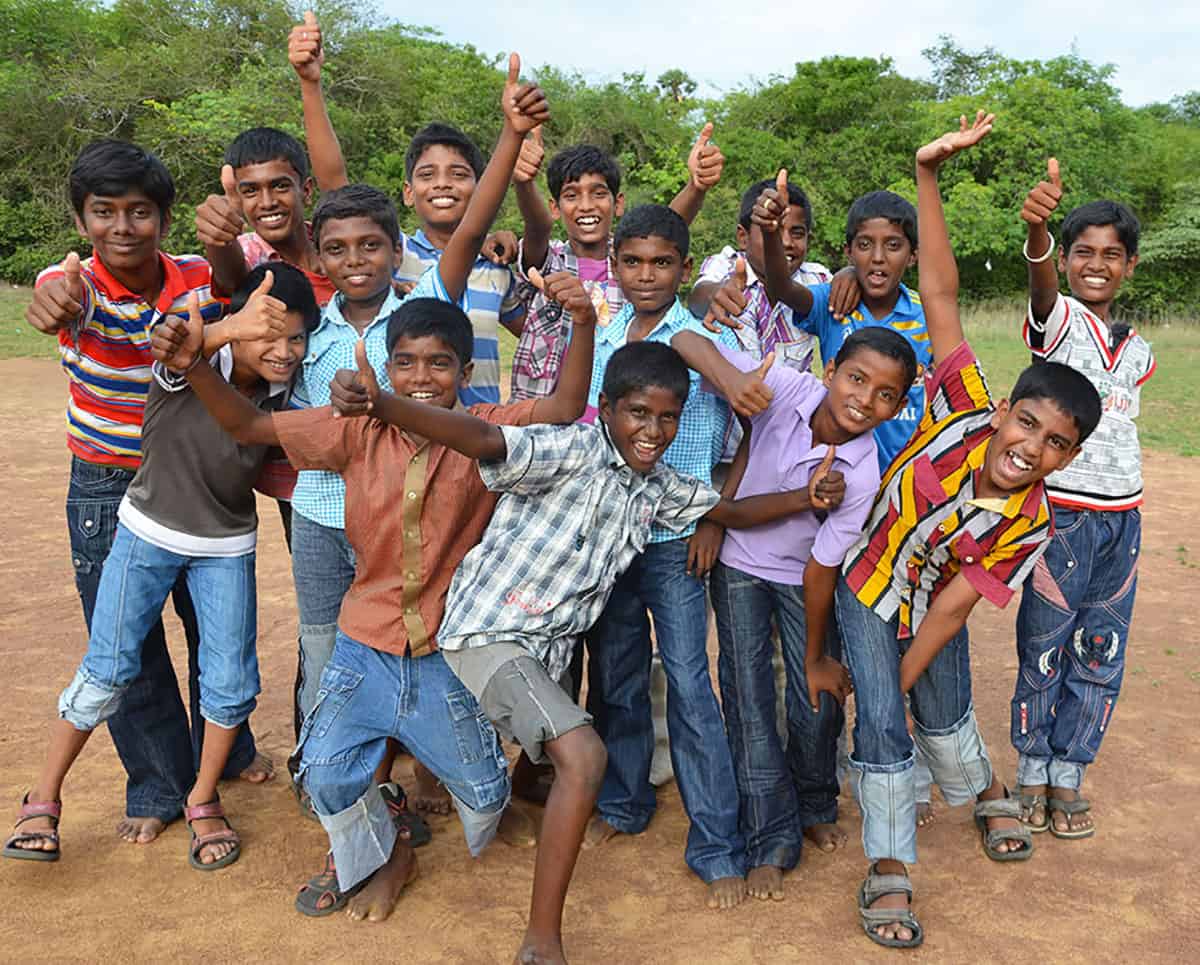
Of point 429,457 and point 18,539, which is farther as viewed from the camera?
point 18,539

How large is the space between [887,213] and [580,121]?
2541cm

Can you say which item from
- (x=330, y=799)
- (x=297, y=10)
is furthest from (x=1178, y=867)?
(x=297, y=10)

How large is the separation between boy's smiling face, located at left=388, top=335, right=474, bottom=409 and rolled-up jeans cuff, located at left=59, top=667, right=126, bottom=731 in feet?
4.38

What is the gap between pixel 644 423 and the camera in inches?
118

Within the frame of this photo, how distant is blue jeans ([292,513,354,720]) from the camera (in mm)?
3350

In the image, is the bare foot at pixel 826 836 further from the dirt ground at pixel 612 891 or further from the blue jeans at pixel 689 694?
the blue jeans at pixel 689 694

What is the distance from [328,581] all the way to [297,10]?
2693 cm

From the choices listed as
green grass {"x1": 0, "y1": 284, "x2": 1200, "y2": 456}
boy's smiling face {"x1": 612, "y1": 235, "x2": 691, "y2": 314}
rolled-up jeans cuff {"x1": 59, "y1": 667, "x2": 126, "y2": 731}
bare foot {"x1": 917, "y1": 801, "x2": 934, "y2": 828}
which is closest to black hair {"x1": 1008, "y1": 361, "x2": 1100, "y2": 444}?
boy's smiling face {"x1": 612, "y1": 235, "x2": 691, "y2": 314}

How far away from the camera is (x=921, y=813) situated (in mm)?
3791

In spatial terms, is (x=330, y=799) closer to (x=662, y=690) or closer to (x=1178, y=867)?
(x=662, y=690)

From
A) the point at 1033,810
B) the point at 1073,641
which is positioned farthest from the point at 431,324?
the point at 1033,810

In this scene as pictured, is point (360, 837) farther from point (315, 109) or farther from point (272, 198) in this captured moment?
point (315, 109)

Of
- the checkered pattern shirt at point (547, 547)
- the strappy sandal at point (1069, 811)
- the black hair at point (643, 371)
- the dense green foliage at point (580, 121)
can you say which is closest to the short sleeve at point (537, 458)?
the checkered pattern shirt at point (547, 547)

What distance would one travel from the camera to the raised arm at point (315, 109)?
368cm
